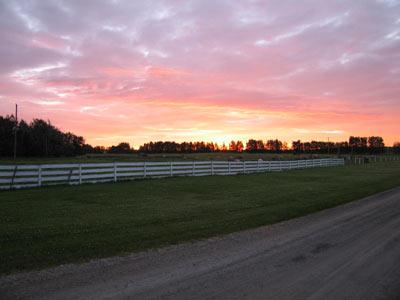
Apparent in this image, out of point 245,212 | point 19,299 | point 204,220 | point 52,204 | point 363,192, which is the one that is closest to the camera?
point 19,299

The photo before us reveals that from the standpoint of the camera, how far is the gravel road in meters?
4.14

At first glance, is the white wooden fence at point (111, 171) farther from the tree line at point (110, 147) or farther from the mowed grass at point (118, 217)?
the tree line at point (110, 147)

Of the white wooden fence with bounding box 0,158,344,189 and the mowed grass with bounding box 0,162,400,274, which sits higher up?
the white wooden fence with bounding box 0,158,344,189

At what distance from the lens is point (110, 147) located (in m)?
162

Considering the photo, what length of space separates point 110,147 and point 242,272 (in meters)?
163

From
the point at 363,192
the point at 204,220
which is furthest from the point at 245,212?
the point at 363,192

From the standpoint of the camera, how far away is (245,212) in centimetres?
983

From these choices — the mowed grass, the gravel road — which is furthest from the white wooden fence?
the gravel road

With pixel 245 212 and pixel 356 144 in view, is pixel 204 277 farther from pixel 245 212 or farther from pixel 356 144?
pixel 356 144

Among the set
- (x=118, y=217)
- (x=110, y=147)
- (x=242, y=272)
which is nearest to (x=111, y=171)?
(x=118, y=217)

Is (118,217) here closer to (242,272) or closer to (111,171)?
(242,272)

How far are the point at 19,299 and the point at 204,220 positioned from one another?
524 cm

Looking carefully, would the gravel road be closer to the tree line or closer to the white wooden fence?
the white wooden fence

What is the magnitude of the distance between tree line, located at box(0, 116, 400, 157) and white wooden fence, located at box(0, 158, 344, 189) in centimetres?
4127
